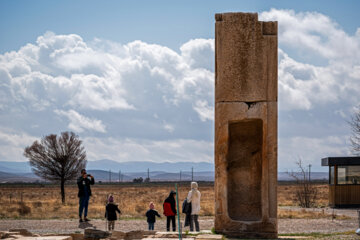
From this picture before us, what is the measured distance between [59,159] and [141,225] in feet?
58.3

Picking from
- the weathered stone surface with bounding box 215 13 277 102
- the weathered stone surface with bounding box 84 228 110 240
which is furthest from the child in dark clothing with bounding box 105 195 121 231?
the weathered stone surface with bounding box 215 13 277 102

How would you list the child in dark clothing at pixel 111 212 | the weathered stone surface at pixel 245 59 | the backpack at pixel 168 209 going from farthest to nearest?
the child in dark clothing at pixel 111 212, the backpack at pixel 168 209, the weathered stone surface at pixel 245 59

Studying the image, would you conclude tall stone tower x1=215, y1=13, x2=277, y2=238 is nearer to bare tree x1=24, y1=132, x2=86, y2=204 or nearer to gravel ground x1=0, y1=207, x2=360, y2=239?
gravel ground x1=0, y1=207, x2=360, y2=239

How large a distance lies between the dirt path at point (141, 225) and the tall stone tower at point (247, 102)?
3.49 m

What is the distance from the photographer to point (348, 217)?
76.4 feet

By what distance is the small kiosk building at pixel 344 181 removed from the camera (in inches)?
1149

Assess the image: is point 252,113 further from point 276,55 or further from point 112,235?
point 112,235

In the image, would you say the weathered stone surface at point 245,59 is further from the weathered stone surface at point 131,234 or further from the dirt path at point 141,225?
the dirt path at point 141,225

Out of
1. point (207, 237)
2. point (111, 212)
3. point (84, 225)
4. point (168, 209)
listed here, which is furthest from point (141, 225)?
point (207, 237)

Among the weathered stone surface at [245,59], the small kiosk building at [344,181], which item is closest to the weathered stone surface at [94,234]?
the weathered stone surface at [245,59]

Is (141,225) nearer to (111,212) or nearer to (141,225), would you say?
(141,225)

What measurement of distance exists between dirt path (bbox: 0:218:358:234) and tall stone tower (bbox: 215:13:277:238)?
349 centimetres

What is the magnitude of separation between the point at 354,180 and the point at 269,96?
650 inches

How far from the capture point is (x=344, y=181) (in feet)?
96.6
